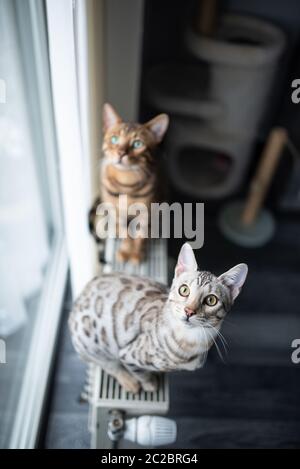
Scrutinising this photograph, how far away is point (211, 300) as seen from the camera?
57 centimetres

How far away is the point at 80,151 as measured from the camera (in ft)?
2.61

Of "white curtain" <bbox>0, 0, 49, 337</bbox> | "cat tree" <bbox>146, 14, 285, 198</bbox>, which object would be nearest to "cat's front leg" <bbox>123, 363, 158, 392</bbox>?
"white curtain" <bbox>0, 0, 49, 337</bbox>

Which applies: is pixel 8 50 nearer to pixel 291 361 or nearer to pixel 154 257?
pixel 154 257

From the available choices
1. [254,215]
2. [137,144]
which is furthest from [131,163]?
[254,215]

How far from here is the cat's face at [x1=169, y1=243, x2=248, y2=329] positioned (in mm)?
558

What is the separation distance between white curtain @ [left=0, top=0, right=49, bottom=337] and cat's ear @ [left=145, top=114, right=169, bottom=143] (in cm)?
29

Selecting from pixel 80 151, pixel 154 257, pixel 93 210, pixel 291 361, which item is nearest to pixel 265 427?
pixel 291 361

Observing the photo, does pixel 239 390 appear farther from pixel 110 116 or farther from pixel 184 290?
pixel 110 116

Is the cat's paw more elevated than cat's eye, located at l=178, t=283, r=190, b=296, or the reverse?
cat's eye, located at l=178, t=283, r=190, b=296

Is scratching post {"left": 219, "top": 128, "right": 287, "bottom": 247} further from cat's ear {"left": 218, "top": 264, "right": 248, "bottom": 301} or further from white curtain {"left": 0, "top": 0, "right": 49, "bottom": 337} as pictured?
cat's ear {"left": 218, "top": 264, "right": 248, "bottom": 301}

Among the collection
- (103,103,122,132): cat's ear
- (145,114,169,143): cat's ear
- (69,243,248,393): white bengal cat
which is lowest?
(69,243,248,393): white bengal cat

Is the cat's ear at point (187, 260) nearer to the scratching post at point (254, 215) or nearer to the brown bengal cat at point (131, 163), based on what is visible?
the brown bengal cat at point (131, 163)

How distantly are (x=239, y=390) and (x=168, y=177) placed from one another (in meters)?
0.63

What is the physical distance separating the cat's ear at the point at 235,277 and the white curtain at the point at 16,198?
539 millimetres
